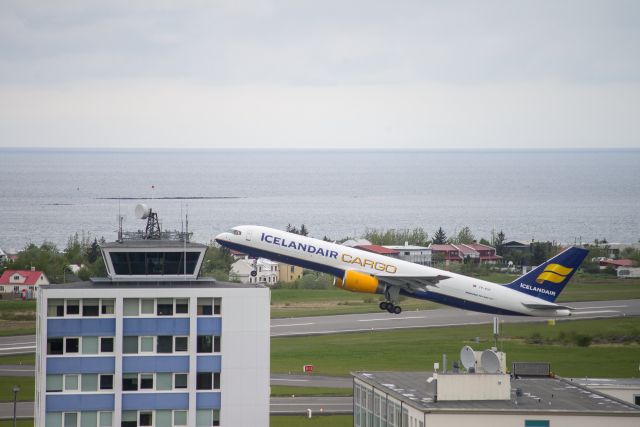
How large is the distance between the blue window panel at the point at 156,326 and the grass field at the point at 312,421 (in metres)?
25.6

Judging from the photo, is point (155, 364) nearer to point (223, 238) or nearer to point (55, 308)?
point (55, 308)

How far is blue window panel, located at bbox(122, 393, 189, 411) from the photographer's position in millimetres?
74062

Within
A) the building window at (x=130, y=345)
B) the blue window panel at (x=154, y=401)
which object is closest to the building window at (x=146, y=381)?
the blue window panel at (x=154, y=401)

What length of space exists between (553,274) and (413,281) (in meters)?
16.9

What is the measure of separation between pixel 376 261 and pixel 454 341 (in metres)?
26.7

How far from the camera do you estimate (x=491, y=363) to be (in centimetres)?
7325

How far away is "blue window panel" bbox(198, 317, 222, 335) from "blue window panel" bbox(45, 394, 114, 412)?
23.1ft

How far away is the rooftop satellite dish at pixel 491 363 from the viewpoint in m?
73.1

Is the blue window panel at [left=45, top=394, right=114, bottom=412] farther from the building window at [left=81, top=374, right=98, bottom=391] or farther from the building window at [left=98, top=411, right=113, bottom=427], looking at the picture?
the building window at [left=81, top=374, right=98, bottom=391]

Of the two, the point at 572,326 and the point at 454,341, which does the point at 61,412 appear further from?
the point at 572,326

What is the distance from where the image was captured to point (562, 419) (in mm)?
68312

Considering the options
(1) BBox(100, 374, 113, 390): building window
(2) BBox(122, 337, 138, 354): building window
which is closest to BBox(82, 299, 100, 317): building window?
(2) BBox(122, 337, 138, 354): building window

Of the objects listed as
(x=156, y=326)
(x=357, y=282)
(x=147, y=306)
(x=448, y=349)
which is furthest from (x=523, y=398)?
(x=448, y=349)

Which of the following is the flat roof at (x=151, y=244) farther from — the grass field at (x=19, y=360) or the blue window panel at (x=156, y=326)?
the grass field at (x=19, y=360)
